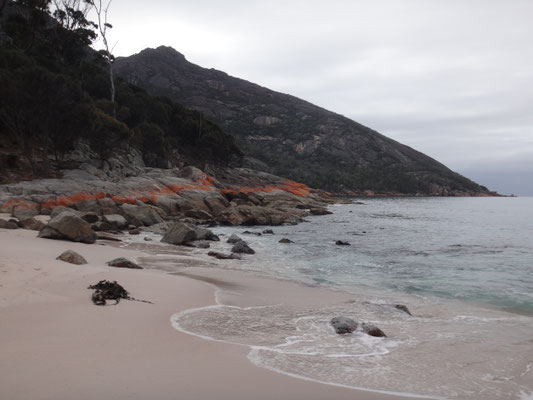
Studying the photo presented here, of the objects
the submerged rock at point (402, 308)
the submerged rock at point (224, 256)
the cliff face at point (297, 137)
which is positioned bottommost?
the submerged rock at point (224, 256)

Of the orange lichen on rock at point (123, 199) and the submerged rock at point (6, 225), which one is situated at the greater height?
the orange lichen on rock at point (123, 199)

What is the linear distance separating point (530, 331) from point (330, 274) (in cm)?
623

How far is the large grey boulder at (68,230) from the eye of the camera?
40.1 ft

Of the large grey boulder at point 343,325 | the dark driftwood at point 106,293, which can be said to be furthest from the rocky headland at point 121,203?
the large grey boulder at point 343,325

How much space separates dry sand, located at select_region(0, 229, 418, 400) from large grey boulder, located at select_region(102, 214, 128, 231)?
12275mm

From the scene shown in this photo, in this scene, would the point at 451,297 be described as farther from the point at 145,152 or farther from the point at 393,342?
the point at 145,152

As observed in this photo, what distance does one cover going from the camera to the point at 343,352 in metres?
4.89

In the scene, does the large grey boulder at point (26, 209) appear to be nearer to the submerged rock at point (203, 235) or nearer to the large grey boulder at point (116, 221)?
the large grey boulder at point (116, 221)

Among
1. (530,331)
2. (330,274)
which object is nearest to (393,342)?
(530,331)

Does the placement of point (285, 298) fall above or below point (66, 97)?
below

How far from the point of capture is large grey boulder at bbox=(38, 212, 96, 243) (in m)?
12.2

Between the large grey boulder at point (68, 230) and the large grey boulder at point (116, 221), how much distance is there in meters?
5.64

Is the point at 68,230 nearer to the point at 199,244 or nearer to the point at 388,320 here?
the point at 199,244

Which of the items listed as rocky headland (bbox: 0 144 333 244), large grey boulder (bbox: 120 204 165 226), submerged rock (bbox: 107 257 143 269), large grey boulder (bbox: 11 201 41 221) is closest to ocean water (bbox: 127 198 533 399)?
submerged rock (bbox: 107 257 143 269)
